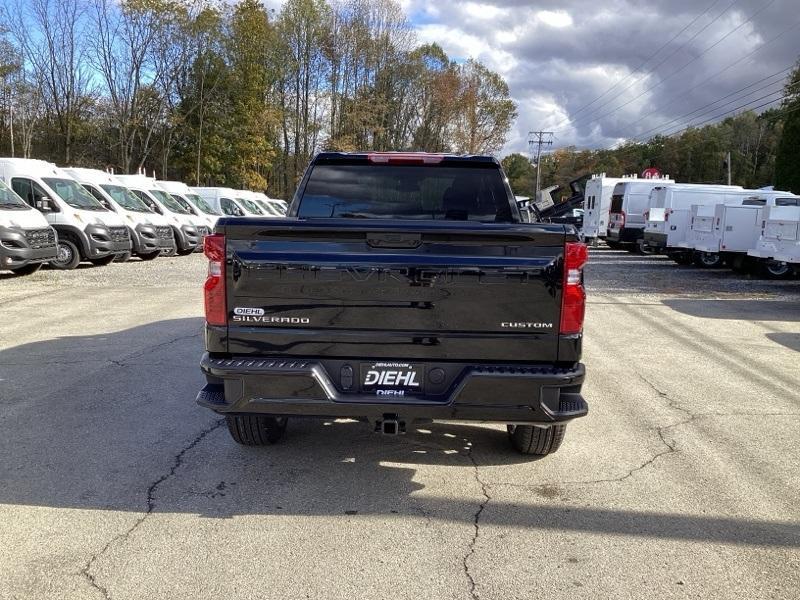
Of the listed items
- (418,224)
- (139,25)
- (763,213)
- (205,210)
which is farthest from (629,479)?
(139,25)

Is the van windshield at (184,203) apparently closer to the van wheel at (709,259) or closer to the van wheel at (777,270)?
the van wheel at (709,259)

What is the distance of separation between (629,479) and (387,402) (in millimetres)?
1827

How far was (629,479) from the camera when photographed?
14.5 feet

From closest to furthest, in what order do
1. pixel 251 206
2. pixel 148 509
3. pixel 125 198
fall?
pixel 148 509 < pixel 125 198 < pixel 251 206

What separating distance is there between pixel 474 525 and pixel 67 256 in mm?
15496

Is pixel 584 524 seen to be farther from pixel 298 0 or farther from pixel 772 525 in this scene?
pixel 298 0

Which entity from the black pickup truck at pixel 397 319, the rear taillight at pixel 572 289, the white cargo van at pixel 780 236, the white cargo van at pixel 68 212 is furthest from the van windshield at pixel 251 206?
the rear taillight at pixel 572 289

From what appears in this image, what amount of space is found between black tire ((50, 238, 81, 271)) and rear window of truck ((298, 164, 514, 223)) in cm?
1325

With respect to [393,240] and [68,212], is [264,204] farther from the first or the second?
[393,240]

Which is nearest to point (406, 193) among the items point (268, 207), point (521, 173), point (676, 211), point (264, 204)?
point (676, 211)

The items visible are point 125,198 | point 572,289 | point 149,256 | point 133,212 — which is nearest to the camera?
point 572,289

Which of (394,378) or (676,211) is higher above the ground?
(676,211)

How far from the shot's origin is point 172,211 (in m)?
22.3

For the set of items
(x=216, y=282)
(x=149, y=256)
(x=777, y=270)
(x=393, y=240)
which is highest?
(x=393, y=240)
